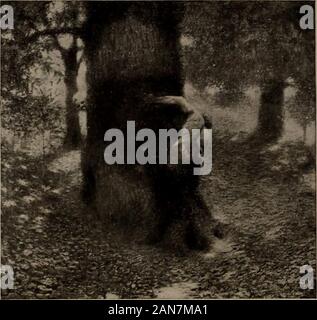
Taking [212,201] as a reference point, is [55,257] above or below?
below

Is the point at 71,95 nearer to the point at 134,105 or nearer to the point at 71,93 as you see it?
the point at 71,93

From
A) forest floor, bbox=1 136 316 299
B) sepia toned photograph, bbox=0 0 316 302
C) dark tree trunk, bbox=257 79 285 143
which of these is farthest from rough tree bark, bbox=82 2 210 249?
dark tree trunk, bbox=257 79 285 143

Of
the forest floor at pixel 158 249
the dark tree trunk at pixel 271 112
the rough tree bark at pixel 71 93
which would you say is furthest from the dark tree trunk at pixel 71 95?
the dark tree trunk at pixel 271 112

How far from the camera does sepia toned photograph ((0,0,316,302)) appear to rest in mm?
3369

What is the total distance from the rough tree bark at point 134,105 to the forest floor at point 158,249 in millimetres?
150

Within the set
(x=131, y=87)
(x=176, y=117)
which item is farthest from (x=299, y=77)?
(x=131, y=87)

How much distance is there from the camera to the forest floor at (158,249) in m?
3.38

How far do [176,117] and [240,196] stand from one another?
2.63 feet

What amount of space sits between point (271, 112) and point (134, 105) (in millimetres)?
1080

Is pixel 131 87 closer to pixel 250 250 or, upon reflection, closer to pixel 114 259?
pixel 114 259

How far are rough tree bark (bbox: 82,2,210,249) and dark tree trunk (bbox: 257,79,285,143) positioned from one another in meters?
0.65

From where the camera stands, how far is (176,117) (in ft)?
11.0

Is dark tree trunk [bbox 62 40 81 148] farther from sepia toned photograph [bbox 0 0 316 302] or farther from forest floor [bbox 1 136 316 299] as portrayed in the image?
forest floor [bbox 1 136 316 299]

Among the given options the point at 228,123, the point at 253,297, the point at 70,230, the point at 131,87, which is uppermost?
the point at 131,87
